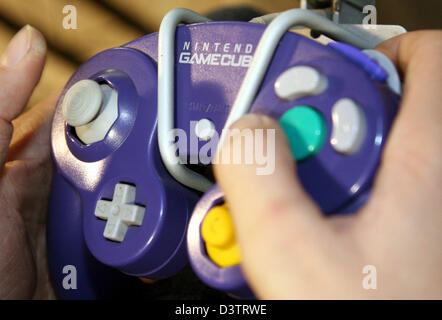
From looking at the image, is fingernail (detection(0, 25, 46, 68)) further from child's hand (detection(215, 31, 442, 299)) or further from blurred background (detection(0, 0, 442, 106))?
child's hand (detection(215, 31, 442, 299))

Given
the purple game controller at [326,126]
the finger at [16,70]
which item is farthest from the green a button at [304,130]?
the finger at [16,70]

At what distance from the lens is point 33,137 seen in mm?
646

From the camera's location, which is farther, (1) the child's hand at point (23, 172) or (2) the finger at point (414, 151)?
(1) the child's hand at point (23, 172)

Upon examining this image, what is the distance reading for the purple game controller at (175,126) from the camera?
1.08 ft

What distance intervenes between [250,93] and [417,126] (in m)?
0.13

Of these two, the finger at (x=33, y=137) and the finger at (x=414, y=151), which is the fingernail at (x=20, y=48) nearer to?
the finger at (x=33, y=137)

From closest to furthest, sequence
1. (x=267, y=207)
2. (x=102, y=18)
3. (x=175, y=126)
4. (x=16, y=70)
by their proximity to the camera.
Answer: (x=267, y=207)
(x=175, y=126)
(x=16, y=70)
(x=102, y=18)

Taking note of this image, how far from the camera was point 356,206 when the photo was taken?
313 millimetres

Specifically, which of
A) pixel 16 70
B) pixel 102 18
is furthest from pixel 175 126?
pixel 102 18

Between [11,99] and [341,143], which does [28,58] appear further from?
[341,143]

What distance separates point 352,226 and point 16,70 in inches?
17.4

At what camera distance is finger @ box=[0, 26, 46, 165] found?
0.55m

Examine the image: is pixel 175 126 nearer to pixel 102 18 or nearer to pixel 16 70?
pixel 16 70
